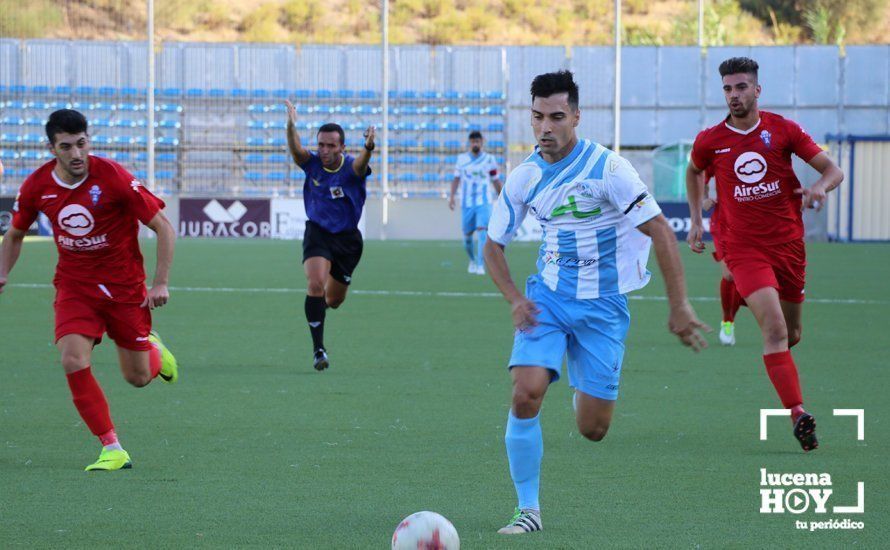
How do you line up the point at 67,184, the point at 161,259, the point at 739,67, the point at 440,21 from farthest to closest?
the point at 440,21 → the point at 739,67 → the point at 161,259 → the point at 67,184

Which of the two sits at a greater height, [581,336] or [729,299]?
[581,336]

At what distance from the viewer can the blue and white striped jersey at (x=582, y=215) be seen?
19.5ft

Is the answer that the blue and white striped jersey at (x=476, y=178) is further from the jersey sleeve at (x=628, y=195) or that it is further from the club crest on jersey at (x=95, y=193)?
the jersey sleeve at (x=628, y=195)

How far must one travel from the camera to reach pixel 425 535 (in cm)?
481

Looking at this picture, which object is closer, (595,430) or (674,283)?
(674,283)

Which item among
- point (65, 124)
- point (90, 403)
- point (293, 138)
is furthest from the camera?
point (293, 138)

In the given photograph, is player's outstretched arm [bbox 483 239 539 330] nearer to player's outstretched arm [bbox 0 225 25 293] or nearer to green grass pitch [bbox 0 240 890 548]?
green grass pitch [bbox 0 240 890 548]

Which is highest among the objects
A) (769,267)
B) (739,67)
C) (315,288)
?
(739,67)

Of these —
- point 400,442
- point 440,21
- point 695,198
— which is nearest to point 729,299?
point 695,198

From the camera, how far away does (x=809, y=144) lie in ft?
27.3

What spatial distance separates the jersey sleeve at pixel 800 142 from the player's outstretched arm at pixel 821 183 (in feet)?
0.13

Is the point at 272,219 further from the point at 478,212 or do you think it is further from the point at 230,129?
the point at 478,212

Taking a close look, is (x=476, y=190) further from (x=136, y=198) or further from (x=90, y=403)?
(x=90, y=403)

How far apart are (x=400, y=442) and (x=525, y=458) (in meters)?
2.14
